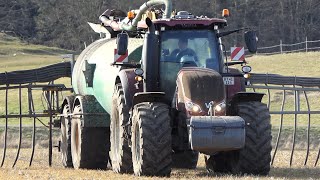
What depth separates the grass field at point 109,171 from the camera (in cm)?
1630

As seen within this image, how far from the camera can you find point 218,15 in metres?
63.9

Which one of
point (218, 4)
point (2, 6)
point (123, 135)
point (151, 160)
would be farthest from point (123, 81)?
point (2, 6)

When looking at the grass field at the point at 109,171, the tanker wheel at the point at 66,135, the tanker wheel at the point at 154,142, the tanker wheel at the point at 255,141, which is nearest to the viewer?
the tanker wheel at the point at 154,142

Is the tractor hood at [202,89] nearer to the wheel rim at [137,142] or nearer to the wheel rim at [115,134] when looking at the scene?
the wheel rim at [137,142]

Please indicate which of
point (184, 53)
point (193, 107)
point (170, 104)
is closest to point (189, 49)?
point (184, 53)

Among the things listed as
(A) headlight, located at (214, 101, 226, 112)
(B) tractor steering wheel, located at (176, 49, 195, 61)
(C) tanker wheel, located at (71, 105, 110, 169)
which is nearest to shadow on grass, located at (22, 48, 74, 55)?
(C) tanker wheel, located at (71, 105, 110, 169)

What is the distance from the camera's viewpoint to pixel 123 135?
53.2ft

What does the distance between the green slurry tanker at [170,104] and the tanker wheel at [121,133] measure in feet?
0.05

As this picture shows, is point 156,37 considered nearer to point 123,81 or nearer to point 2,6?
point 123,81

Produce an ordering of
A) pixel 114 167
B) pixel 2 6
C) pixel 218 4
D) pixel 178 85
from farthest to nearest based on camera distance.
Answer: pixel 2 6, pixel 218 4, pixel 114 167, pixel 178 85

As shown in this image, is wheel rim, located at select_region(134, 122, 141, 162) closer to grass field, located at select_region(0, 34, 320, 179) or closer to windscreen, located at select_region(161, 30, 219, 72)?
grass field, located at select_region(0, 34, 320, 179)

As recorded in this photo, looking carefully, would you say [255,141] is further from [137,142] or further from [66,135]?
[66,135]

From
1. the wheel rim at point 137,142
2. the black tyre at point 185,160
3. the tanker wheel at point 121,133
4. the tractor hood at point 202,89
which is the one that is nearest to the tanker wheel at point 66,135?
the black tyre at point 185,160

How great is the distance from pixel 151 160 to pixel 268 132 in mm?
1801
